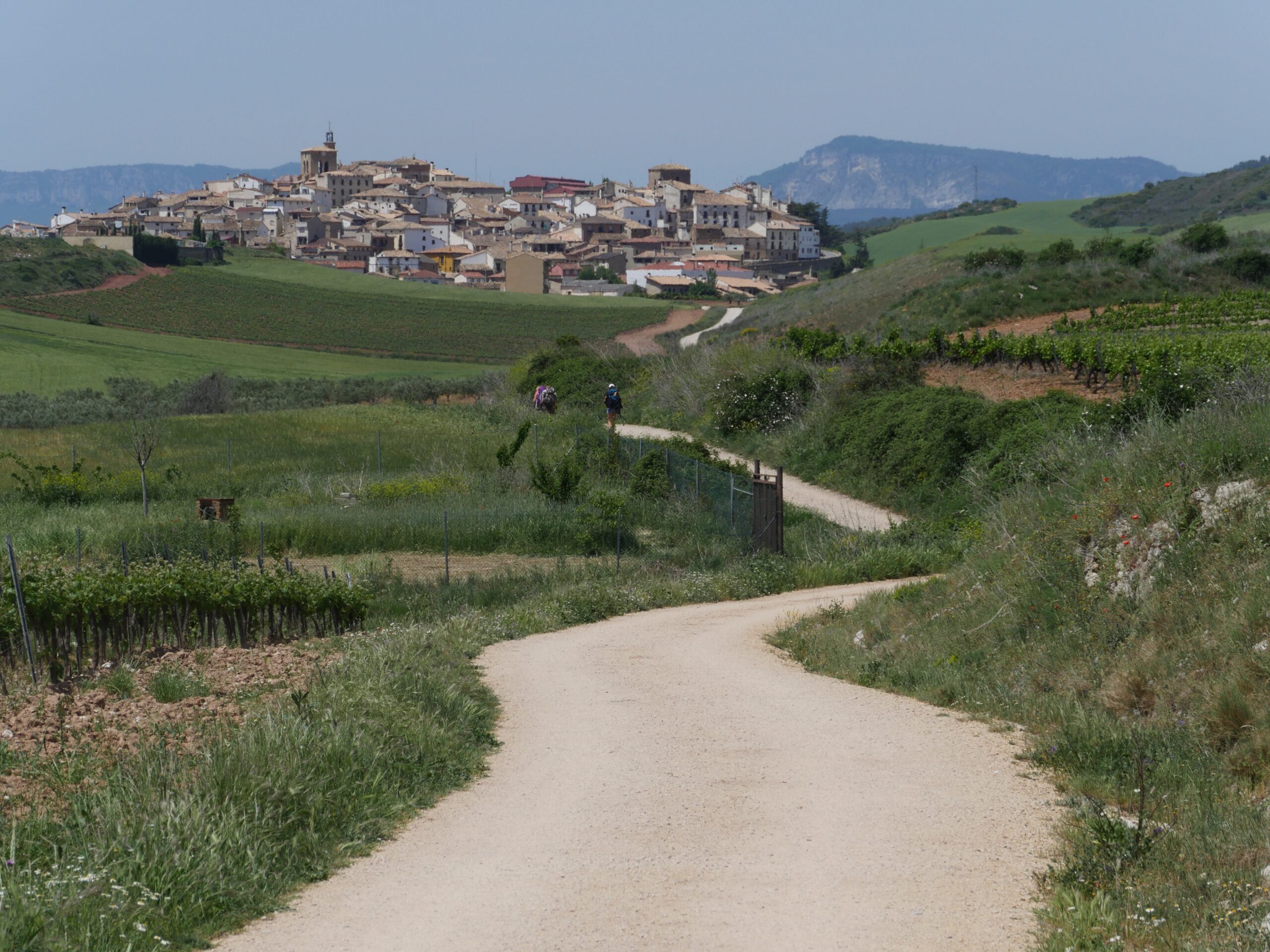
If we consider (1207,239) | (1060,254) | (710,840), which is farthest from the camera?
(1207,239)

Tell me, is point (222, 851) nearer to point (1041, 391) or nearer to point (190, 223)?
point (1041, 391)

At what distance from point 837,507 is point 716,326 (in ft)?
215

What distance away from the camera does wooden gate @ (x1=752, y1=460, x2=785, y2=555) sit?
22.4 m

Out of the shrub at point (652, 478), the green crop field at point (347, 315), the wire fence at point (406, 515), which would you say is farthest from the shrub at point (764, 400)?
the green crop field at point (347, 315)

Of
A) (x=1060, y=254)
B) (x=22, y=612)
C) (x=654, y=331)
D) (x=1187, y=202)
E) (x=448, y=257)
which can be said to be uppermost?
(x=1187, y=202)

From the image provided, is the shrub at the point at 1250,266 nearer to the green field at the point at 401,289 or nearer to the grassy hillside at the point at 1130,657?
the grassy hillside at the point at 1130,657

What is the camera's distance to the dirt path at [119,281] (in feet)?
338

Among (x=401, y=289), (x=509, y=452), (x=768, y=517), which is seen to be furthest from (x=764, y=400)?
(x=401, y=289)

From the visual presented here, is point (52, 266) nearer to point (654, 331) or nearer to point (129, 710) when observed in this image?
point (654, 331)

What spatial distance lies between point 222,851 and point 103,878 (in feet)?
2.29

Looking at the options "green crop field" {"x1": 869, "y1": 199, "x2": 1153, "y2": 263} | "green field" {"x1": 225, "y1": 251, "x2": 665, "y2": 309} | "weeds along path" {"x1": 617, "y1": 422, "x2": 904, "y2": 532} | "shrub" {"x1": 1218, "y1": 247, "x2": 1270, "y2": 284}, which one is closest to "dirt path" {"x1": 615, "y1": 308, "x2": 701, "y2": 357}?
"green field" {"x1": 225, "y1": 251, "x2": 665, "y2": 309}

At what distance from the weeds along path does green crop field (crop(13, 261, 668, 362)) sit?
56880mm

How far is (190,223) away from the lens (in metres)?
192

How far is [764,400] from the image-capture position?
36.6 metres
